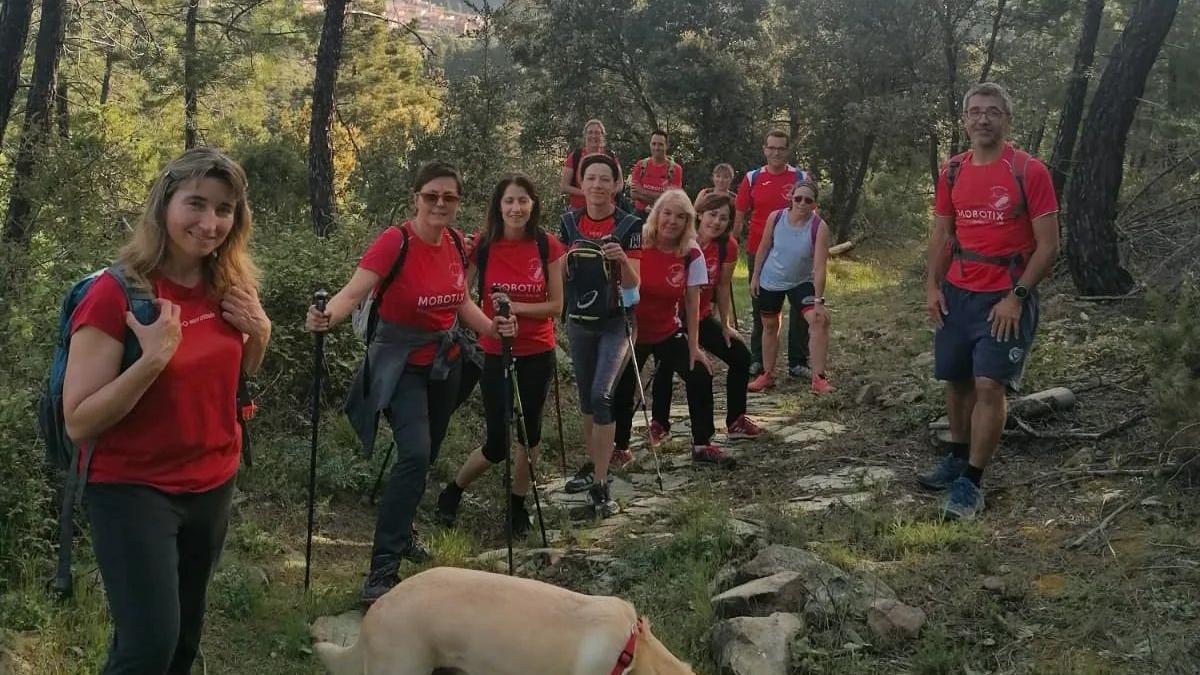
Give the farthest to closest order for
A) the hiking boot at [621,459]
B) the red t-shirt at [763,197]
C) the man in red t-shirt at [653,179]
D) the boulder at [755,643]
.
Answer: the man in red t-shirt at [653,179], the red t-shirt at [763,197], the hiking boot at [621,459], the boulder at [755,643]

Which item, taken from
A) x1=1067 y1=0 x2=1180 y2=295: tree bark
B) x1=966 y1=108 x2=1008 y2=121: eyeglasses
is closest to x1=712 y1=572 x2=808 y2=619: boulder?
x1=966 y1=108 x2=1008 y2=121: eyeglasses

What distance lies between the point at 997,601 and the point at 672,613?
1420 millimetres

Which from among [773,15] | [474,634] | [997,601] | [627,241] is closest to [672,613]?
[997,601]

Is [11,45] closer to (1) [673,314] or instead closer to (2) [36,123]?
(2) [36,123]

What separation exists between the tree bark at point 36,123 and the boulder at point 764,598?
5.65 metres

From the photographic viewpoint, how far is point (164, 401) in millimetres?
2809

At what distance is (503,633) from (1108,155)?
867cm

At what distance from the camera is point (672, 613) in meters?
4.42

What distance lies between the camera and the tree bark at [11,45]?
8398 mm

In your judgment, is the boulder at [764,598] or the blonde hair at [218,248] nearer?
the blonde hair at [218,248]

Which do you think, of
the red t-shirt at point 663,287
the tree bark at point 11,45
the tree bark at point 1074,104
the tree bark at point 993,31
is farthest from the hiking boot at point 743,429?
the tree bark at point 993,31

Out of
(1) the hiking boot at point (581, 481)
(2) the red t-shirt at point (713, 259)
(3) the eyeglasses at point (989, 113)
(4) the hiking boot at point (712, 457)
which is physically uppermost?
(3) the eyeglasses at point (989, 113)

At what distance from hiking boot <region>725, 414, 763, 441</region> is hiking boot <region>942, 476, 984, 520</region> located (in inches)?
99.3

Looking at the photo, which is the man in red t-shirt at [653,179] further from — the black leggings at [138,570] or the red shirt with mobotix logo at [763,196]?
the black leggings at [138,570]
